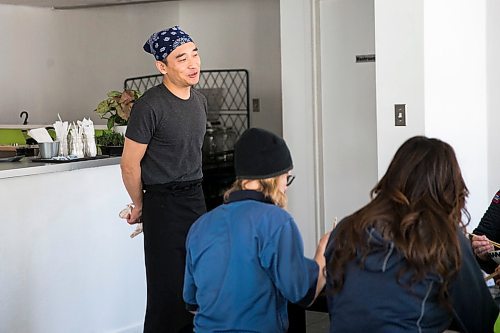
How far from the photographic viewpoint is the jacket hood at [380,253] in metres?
2.26

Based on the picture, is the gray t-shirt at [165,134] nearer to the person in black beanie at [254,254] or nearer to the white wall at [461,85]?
the person in black beanie at [254,254]

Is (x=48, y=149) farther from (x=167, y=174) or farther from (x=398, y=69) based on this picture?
(x=398, y=69)

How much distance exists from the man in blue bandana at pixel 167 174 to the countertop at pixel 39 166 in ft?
2.50

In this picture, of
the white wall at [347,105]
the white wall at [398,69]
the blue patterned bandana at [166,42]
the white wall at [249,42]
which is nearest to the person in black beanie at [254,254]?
the blue patterned bandana at [166,42]

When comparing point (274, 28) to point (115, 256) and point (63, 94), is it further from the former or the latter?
point (115, 256)

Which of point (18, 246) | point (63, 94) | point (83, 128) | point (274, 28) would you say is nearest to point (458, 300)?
point (18, 246)

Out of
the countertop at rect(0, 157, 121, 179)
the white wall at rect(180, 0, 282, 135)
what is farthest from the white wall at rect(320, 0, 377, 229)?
the white wall at rect(180, 0, 282, 135)

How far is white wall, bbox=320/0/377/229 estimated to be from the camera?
549 centimetres

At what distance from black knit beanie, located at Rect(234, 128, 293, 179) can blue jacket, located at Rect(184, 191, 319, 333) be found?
2.5 inches

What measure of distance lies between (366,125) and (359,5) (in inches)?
28.3

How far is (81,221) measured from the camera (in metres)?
4.41

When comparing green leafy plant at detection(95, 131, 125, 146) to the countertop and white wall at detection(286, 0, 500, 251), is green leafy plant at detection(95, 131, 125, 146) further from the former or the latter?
white wall at detection(286, 0, 500, 251)

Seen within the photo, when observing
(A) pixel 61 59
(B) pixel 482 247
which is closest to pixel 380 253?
(B) pixel 482 247

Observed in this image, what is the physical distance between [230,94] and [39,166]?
12.0 feet
